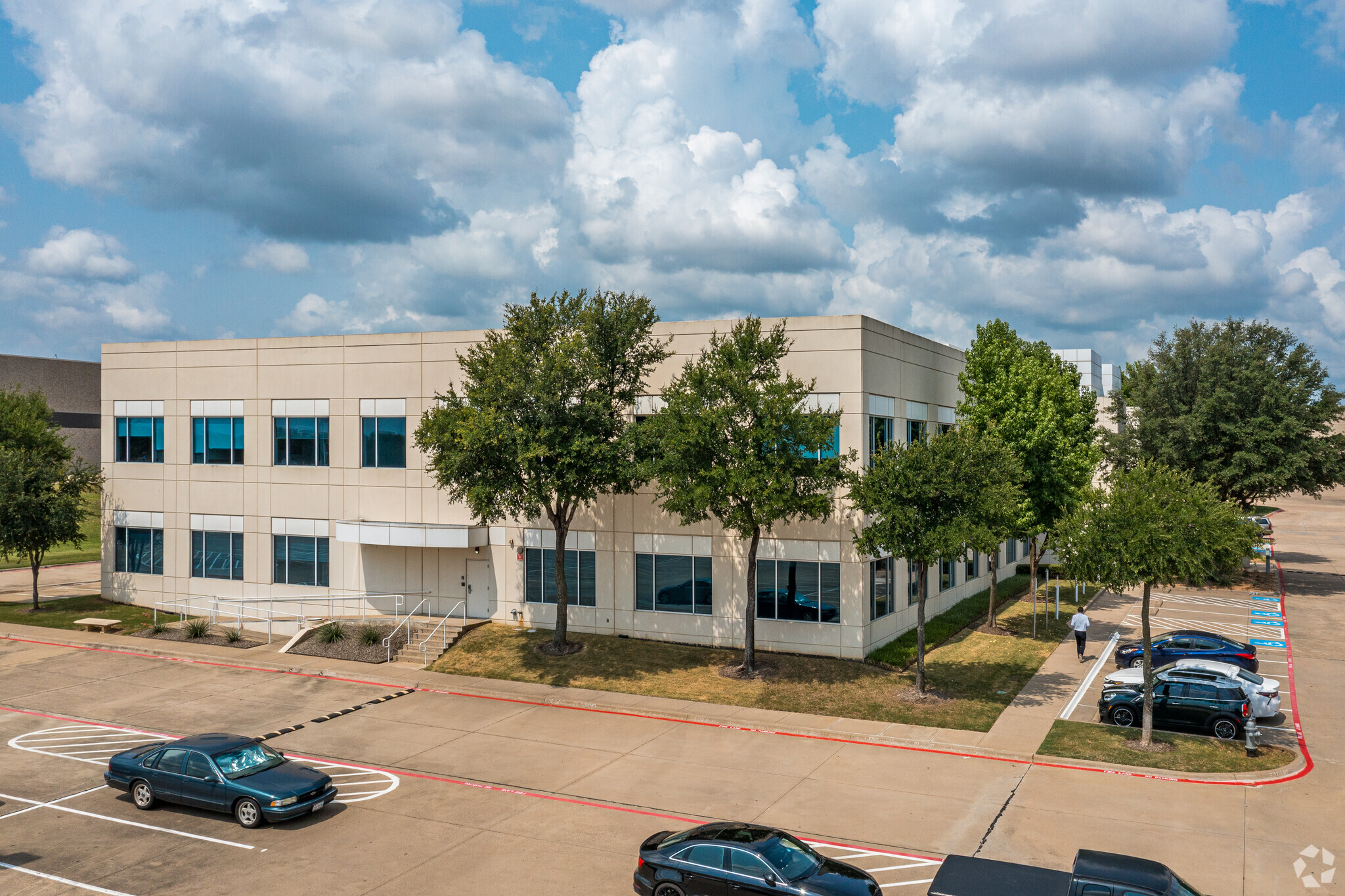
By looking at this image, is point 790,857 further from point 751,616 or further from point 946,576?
point 946,576

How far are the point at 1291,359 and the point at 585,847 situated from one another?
46.0 metres

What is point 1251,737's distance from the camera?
792 inches

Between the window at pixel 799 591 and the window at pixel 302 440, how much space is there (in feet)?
61.1

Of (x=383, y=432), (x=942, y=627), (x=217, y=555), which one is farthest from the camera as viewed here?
(x=217, y=555)

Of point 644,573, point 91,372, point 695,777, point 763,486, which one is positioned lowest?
point 695,777

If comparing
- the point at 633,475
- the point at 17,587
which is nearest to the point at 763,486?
the point at 633,475

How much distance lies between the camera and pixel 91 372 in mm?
86500

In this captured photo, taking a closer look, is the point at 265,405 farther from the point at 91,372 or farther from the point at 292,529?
the point at 91,372

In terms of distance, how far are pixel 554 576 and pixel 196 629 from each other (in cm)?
1372

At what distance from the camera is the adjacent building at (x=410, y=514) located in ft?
97.1

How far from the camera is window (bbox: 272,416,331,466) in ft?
120

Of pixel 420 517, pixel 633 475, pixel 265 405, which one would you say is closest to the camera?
pixel 633 475

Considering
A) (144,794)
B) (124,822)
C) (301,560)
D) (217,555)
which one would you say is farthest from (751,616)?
(217,555)

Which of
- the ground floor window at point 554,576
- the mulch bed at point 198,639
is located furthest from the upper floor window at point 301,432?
the ground floor window at point 554,576
